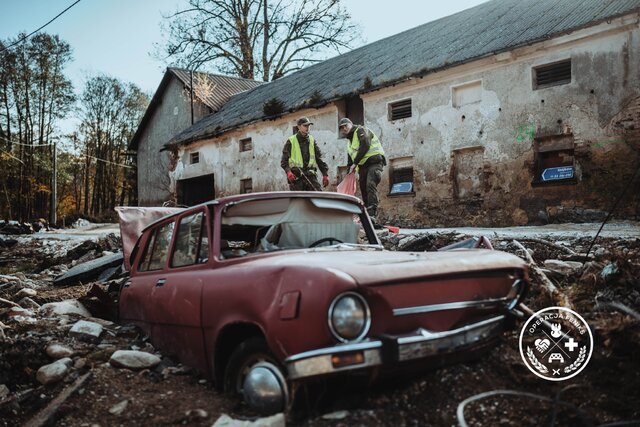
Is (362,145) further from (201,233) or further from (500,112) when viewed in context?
(201,233)

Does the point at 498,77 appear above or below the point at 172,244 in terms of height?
above

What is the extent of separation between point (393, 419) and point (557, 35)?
1214 centimetres

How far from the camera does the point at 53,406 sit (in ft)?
10.6

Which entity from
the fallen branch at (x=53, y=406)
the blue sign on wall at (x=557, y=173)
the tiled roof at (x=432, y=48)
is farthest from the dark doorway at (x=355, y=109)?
the fallen branch at (x=53, y=406)

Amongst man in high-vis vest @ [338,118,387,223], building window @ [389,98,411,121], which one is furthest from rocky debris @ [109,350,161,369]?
building window @ [389,98,411,121]

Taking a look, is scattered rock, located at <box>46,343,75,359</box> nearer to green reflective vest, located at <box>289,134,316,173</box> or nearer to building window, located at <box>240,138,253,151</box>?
green reflective vest, located at <box>289,134,316,173</box>

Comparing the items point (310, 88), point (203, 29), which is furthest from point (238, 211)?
point (203, 29)

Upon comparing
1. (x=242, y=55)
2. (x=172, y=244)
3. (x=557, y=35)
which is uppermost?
(x=242, y=55)

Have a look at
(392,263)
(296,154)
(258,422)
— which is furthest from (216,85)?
(258,422)

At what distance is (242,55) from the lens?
30297 millimetres

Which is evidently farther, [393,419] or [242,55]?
[242,55]

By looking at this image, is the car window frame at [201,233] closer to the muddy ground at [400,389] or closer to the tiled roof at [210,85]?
the muddy ground at [400,389]

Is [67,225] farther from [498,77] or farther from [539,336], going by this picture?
[539,336]

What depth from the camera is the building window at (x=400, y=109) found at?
1589 cm
